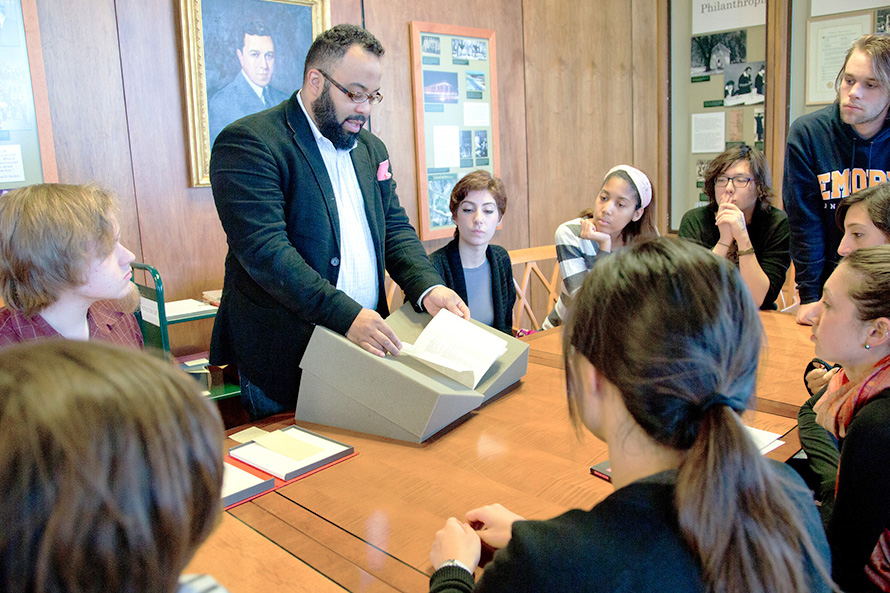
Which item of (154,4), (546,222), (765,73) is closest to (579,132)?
(546,222)

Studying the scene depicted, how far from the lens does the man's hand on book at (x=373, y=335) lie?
173 centimetres

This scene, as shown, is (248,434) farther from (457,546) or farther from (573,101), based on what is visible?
(573,101)

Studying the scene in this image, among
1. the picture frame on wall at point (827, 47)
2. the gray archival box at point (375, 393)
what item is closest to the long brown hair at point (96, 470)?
the gray archival box at point (375, 393)

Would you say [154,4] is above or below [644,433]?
above

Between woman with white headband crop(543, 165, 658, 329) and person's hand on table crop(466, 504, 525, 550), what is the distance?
1784 millimetres

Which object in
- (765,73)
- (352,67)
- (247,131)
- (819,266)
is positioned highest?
(765,73)

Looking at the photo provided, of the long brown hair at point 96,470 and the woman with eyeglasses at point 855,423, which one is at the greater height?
the long brown hair at point 96,470

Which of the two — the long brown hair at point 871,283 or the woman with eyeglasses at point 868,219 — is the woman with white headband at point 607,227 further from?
the long brown hair at point 871,283

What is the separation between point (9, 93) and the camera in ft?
8.68

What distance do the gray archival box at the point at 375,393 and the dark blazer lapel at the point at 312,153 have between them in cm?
45

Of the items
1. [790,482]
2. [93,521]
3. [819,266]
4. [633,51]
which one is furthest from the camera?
[633,51]

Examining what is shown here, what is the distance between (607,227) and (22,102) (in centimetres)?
236

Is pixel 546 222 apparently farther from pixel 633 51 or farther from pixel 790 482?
pixel 790 482

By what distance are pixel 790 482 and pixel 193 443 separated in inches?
28.1
